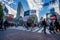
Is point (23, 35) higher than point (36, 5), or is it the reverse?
point (36, 5)

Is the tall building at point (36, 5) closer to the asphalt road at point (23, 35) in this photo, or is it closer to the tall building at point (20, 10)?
the tall building at point (20, 10)

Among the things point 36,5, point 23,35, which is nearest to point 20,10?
point 36,5

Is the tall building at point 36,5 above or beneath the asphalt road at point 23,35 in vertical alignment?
above

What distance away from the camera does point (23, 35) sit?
7.83 ft

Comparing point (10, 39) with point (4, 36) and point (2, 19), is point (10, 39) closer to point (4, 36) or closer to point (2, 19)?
point (4, 36)

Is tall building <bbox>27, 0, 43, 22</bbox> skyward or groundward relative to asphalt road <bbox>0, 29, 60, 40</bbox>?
skyward

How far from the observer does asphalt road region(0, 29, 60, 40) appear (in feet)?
7.64

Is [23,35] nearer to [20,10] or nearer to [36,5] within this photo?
[20,10]

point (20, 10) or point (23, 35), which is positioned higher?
point (20, 10)

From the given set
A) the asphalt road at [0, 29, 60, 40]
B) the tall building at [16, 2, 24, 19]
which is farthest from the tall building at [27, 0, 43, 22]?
the asphalt road at [0, 29, 60, 40]

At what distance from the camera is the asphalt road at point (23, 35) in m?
2.33

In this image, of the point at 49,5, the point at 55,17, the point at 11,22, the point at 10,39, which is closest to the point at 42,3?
the point at 49,5

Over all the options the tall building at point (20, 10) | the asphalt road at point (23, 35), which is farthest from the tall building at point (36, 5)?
the asphalt road at point (23, 35)

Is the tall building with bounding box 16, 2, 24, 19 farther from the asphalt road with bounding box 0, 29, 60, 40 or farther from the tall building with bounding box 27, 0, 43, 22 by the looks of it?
the asphalt road with bounding box 0, 29, 60, 40
